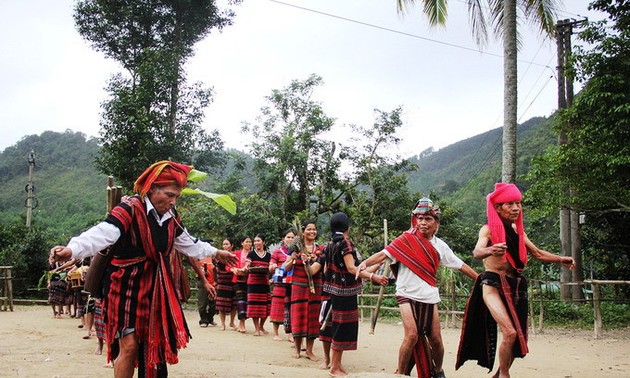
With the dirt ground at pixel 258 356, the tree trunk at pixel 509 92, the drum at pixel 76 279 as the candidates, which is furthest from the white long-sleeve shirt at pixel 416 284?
the drum at pixel 76 279

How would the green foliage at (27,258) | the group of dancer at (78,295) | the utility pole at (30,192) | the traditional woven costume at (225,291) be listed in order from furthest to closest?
the utility pole at (30,192) < the green foliage at (27,258) < the traditional woven costume at (225,291) < the group of dancer at (78,295)

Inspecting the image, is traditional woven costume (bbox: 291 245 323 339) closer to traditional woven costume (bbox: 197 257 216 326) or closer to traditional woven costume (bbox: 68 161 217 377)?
traditional woven costume (bbox: 68 161 217 377)

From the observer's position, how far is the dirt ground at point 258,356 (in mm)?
5902

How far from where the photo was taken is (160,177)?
4090 millimetres

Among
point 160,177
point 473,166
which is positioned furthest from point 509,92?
point 473,166

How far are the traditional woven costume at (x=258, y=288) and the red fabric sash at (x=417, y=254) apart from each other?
528cm

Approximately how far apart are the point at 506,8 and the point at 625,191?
4.67 meters

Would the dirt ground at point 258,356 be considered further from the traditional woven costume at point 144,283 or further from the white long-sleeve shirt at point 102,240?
the white long-sleeve shirt at point 102,240

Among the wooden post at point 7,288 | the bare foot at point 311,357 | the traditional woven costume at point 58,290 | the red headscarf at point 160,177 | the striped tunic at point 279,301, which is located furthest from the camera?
the wooden post at point 7,288

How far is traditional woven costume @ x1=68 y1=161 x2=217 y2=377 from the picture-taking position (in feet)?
12.8

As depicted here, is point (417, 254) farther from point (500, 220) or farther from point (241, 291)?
point (241, 291)

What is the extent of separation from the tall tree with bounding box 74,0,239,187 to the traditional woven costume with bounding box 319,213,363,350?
520 inches

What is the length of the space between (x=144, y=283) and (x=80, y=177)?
42.1 meters

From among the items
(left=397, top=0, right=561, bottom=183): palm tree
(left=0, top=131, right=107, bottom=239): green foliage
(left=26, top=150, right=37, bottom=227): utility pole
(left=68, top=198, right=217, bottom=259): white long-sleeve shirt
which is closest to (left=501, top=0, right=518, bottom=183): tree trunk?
(left=397, top=0, right=561, bottom=183): palm tree
